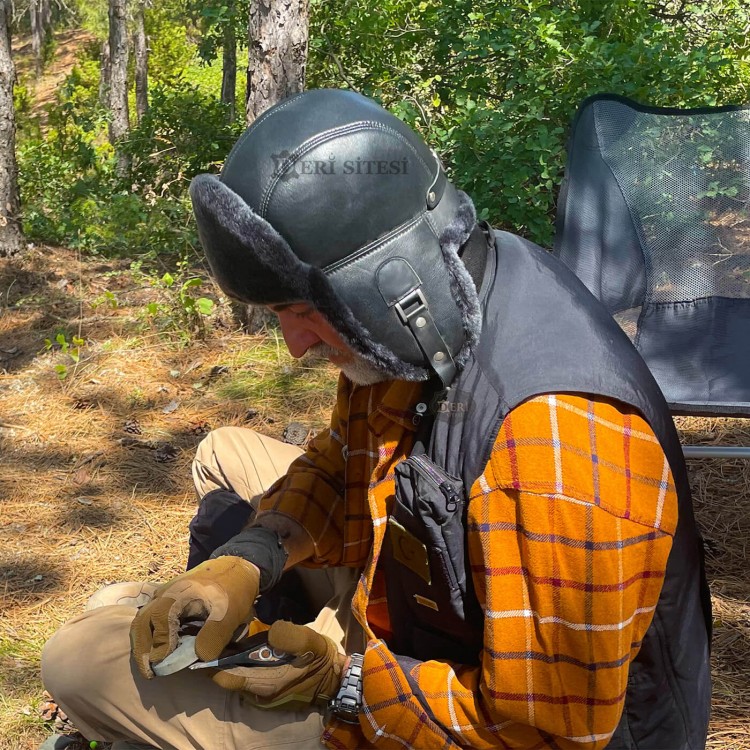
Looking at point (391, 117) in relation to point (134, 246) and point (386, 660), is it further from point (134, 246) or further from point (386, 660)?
point (134, 246)

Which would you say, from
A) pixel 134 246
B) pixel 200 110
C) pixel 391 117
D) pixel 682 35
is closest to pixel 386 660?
pixel 391 117

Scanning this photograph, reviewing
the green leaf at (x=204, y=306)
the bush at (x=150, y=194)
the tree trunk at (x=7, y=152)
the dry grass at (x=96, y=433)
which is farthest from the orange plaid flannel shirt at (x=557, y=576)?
the tree trunk at (x=7, y=152)

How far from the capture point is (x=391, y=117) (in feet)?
4.75

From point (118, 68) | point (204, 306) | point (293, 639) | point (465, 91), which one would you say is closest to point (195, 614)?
point (293, 639)

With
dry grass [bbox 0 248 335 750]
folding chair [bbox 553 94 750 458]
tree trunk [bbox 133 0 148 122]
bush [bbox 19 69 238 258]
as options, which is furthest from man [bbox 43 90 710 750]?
tree trunk [bbox 133 0 148 122]

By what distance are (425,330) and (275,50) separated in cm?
327

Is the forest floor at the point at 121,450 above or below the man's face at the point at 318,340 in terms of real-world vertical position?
below

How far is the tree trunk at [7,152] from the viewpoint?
5.39 meters

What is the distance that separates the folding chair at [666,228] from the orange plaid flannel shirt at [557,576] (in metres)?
1.84

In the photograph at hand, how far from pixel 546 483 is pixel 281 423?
2.56 metres

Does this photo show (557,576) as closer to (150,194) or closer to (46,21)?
(150,194)

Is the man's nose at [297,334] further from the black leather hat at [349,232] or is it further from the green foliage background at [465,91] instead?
the green foliage background at [465,91]

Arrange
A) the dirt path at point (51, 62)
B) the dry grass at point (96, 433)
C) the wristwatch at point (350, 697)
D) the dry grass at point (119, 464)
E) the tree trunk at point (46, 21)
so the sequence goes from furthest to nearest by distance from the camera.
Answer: the tree trunk at point (46, 21) → the dirt path at point (51, 62) → the dry grass at point (96, 433) → the dry grass at point (119, 464) → the wristwatch at point (350, 697)

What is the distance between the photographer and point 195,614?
1.76 m
